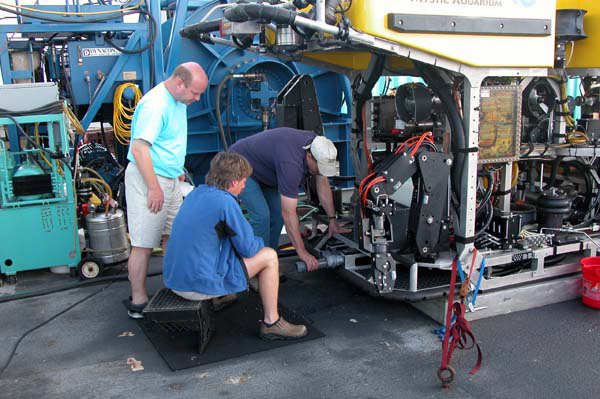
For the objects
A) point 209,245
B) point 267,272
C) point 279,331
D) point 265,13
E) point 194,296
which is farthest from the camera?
point 279,331

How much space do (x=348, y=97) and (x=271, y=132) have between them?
3.51m

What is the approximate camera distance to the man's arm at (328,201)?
186 inches

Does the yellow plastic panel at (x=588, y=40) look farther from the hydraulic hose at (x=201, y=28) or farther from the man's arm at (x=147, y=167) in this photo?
the man's arm at (x=147, y=167)

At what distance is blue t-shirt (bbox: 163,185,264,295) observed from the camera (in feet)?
11.8

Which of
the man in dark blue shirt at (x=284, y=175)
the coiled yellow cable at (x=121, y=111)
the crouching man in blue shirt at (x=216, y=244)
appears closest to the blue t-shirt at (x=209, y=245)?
the crouching man in blue shirt at (x=216, y=244)

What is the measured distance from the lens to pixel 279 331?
3973 mm

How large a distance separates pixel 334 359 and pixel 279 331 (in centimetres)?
44

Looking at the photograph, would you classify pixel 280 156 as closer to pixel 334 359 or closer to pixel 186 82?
pixel 186 82

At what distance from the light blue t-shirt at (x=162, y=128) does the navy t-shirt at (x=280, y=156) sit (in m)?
0.57

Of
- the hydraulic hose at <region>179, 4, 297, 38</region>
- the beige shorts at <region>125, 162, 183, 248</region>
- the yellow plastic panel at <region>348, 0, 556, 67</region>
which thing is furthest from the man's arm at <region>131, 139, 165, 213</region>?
the yellow plastic panel at <region>348, 0, 556, 67</region>

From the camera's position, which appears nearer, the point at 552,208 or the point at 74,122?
the point at 552,208

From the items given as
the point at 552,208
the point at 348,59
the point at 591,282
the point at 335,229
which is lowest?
the point at 591,282

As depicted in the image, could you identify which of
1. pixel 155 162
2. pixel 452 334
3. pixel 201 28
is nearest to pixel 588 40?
pixel 452 334

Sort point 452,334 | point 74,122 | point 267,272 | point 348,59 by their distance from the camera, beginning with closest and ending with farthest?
point 452,334, point 267,272, point 348,59, point 74,122
